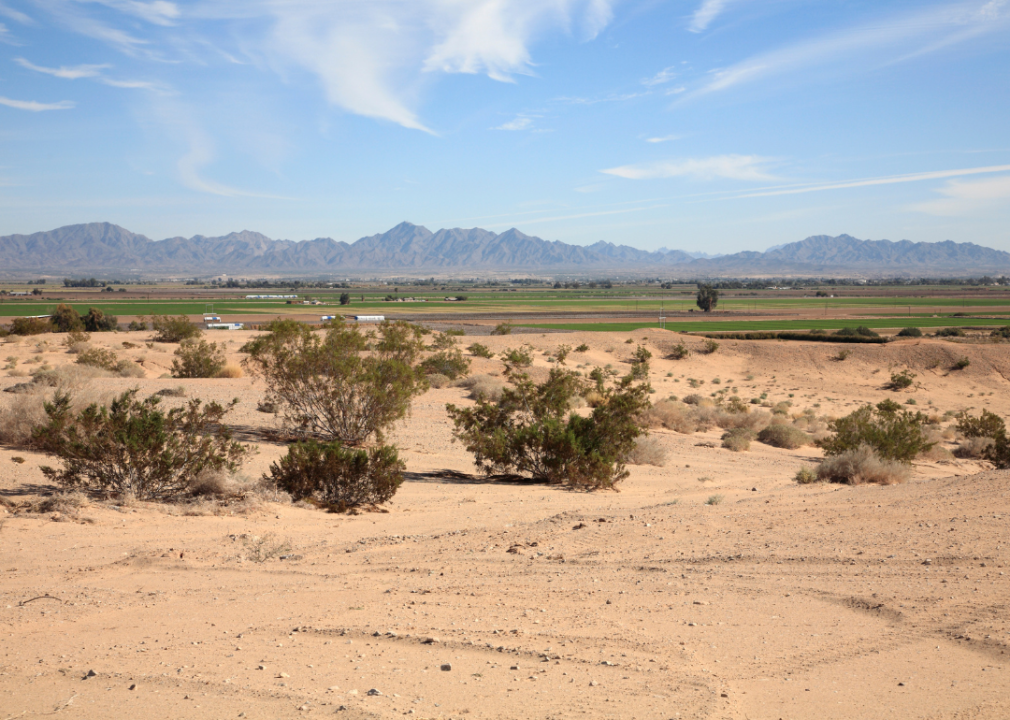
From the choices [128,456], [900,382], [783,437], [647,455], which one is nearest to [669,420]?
[783,437]

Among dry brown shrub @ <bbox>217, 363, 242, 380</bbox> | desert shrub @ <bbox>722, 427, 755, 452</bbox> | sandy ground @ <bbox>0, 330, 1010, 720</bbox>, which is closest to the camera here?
sandy ground @ <bbox>0, 330, 1010, 720</bbox>

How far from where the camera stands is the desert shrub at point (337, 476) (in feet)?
43.0

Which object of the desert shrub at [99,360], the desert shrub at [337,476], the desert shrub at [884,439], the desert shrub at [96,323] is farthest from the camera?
the desert shrub at [96,323]

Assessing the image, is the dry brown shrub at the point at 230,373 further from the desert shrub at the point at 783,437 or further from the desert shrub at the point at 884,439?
the desert shrub at the point at 884,439

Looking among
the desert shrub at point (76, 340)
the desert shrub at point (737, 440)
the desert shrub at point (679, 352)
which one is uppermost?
the desert shrub at point (76, 340)

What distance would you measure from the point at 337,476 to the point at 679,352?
51.1 metres

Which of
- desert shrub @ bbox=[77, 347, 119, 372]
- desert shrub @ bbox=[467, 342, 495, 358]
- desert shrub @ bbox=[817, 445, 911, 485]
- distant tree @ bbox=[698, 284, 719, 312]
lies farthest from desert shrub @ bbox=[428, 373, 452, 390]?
distant tree @ bbox=[698, 284, 719, 312]

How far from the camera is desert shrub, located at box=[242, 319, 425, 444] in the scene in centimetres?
1908

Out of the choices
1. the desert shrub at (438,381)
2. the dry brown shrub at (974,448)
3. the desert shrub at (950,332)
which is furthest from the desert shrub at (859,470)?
the desert shrub at (950,332)

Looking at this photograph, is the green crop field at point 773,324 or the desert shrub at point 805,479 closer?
the desert shrub at point 805,479

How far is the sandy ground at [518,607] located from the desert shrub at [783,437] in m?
12.2

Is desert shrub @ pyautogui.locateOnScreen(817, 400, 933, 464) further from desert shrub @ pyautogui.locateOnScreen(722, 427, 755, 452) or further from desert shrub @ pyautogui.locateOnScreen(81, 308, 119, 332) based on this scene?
desert shrub @ pyautogui.locateOnScreen(81, 308, 119, 332)

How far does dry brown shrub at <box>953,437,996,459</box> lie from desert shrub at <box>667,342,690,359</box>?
35.3 m

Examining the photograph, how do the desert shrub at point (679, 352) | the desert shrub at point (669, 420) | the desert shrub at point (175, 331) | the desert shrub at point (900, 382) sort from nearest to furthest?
1. the desert shrub at point (669, 420)
2. the desert shrub at point (900, 382)
3. the desert shrub at point (175, 331)
4. the desert shrub at point (679, 352)
